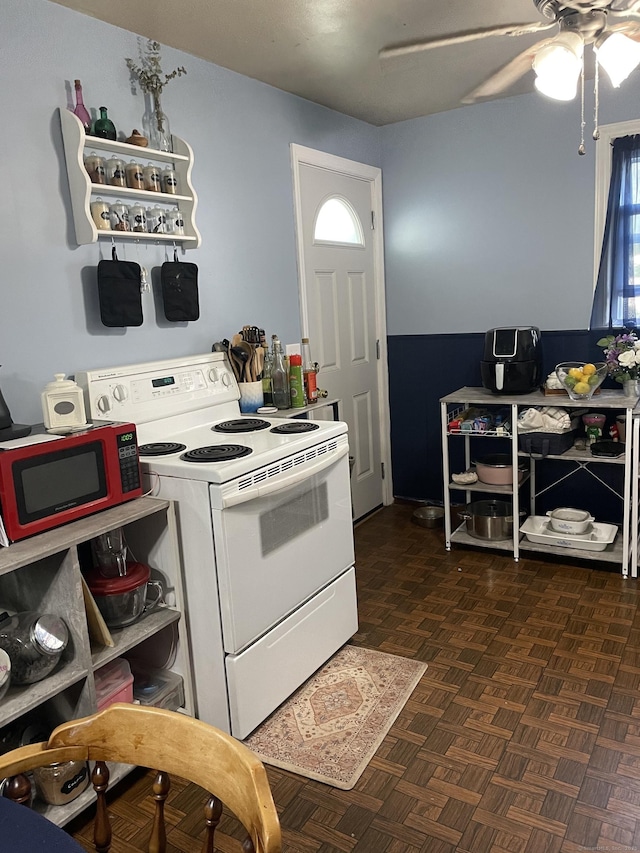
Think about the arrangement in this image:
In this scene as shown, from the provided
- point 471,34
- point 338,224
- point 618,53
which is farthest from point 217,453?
point 338,224

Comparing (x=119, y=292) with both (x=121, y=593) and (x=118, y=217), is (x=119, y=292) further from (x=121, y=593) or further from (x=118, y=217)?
(x=121, y=593)

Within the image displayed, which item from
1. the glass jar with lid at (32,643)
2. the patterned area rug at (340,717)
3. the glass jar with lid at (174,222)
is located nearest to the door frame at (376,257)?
the glass jar with lid at (174,222)

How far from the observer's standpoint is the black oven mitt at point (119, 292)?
2.29 meters

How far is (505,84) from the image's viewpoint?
6.73 feet

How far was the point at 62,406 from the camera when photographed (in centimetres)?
199

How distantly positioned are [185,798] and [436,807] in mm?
699

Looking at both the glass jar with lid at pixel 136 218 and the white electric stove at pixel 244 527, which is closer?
the white electric stove at pixel 244 527

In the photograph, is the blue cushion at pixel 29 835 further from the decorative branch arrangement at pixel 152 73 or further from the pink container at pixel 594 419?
the pink container at pixel 594 419

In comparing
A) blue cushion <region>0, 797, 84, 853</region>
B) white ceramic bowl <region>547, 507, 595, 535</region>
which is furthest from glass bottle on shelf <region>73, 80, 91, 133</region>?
white ceramic bowl <region>547, 507, 595, 535</region>

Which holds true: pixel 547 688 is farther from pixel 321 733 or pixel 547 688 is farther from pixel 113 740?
pixel 113 740

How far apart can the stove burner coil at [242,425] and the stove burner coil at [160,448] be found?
279 mm

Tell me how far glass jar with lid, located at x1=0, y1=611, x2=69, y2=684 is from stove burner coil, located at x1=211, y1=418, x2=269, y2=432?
1013 mm

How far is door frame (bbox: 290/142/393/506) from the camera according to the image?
11.0ft

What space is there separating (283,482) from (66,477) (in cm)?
66
